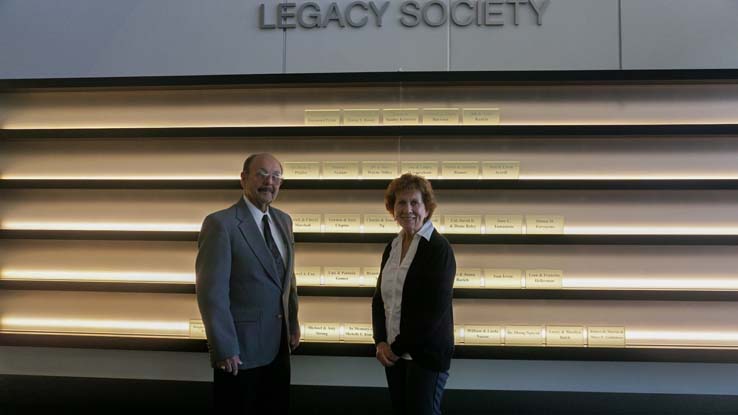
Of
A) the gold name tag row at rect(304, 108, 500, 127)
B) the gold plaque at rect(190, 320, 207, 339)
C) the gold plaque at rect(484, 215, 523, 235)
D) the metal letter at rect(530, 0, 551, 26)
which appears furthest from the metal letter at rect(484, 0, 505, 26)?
the gold plaque at rect(190, 320, 207, 339)

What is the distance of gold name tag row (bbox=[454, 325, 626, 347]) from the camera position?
2482mm

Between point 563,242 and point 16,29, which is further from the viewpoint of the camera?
point 16,29

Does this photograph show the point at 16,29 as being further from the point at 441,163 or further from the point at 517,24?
the point at 517,24

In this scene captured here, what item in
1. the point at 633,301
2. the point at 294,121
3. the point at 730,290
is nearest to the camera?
the point at 730,290

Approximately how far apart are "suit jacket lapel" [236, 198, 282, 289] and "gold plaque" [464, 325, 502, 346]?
1.26m

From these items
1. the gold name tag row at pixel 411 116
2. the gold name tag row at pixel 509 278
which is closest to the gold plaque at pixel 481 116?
the gold name tag row at pixel 411 116

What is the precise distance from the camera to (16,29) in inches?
114

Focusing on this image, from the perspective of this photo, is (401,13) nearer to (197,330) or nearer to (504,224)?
(504,224)

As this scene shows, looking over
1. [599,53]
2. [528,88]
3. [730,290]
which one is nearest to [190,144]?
[528,88]

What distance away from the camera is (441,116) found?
2654 millimetres

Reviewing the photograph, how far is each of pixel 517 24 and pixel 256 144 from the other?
5.88 feet

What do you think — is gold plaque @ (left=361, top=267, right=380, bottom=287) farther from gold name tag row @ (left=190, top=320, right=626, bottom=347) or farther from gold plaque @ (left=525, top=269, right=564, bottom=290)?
gold plaque @ (left=525, top=269, right=564, bottom=290)

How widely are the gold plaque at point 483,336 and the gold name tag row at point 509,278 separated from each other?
250mm

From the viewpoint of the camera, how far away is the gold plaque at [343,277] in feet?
8.45
